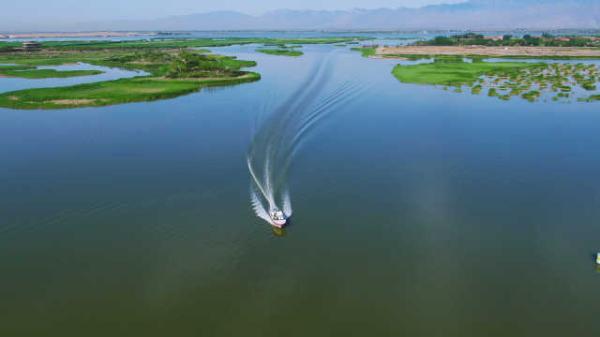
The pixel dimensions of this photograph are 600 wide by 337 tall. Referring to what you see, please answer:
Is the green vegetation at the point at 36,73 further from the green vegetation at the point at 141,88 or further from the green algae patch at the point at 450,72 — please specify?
the green algae patch at the point at 450,72

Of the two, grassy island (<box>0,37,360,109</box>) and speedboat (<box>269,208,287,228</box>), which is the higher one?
grassy island (<box>0,37,360,109</box>)

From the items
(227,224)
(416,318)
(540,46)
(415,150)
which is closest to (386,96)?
(415,150)

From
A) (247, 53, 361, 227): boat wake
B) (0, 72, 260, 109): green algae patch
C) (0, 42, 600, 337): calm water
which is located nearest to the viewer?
(0, 42, 600, 337): calm water

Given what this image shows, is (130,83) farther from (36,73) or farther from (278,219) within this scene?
(278,219)

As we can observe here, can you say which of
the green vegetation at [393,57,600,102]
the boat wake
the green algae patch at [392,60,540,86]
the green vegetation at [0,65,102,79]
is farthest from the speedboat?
the green vegetation at [0,65,102,79]

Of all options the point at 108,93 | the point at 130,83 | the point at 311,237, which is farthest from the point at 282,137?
the point at 130,83

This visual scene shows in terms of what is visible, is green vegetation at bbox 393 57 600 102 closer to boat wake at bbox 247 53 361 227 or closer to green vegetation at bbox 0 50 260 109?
boat wake at bbox 247 53 361 227

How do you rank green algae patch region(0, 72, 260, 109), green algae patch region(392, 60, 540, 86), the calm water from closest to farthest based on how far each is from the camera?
the calm water → green algae patch region(0, 72, 260, 109) → green algae patch region(392, 60, 540, 86)

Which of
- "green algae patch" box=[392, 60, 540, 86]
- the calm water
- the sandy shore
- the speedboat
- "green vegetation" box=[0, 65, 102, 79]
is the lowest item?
the calm water
